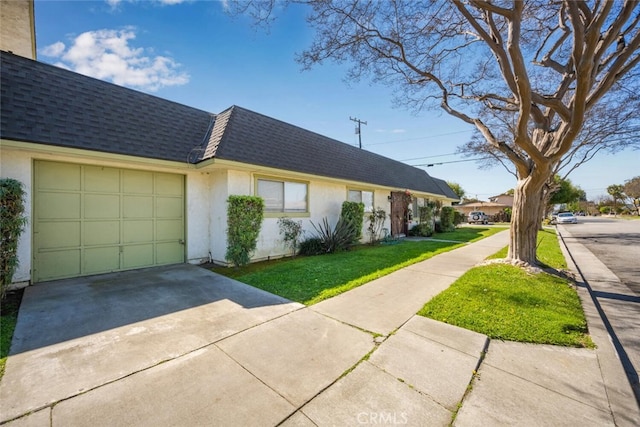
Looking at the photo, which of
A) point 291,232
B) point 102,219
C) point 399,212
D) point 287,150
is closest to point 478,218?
point 399,212

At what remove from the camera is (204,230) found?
789 cm

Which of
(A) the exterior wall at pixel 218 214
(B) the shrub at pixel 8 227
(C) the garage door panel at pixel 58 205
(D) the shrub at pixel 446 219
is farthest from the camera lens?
(D) the shrub at pixel 446 219

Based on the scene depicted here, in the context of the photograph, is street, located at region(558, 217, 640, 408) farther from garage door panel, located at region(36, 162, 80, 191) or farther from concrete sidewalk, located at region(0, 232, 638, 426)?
garage door panel, located at region(36, 162, 80, 191)

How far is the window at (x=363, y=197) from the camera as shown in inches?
475

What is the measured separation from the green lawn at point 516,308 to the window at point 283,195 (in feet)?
18.0

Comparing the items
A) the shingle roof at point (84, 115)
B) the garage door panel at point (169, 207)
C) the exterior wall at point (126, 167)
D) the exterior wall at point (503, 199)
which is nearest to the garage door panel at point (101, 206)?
the exterior wall at point (126, 167)

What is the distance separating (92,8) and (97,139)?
10.3 ft

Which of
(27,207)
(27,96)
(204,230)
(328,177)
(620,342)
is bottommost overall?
(620,342)

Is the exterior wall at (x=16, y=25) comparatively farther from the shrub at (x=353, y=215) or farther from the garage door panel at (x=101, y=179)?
the shrub at (x=353, y=215)

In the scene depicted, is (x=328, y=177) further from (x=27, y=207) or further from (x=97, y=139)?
(x=27, y=207)

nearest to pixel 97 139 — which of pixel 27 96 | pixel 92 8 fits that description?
pixel 27 96

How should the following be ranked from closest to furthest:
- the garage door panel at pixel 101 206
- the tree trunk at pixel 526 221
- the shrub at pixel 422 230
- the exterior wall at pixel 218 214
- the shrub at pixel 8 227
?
1. the shrub at pixel 8 227
2. the garage door panel at pixel 101 206
3. the tree trunk at pixel 526 221
4. the exterior wall at pixel 218 214
5. the shrub at pixel 422 230

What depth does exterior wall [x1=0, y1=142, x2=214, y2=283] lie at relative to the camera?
5.09 metres

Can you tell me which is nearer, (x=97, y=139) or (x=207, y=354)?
(x=207, y=354)
